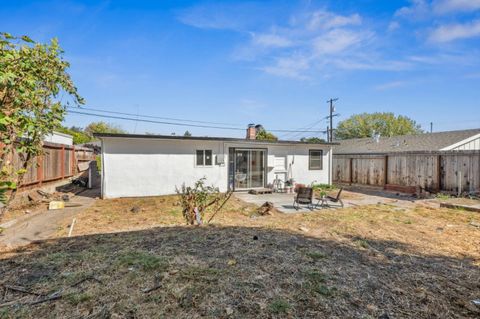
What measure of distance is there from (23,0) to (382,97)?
25.2 meters

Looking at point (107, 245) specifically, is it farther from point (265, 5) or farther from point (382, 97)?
point (382, 97)

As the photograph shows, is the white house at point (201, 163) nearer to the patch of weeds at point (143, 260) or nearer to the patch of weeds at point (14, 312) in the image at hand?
the patch of weeds at point (143, 260)

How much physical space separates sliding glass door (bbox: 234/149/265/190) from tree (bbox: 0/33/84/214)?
9610 mm

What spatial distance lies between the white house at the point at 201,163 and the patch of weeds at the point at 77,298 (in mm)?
8828

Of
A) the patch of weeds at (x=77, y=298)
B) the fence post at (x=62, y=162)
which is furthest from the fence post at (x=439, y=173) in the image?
the fence post at (x=62, y=162)

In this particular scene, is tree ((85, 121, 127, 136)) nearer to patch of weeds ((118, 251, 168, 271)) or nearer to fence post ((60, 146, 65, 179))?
fence post ((60, 146, 65, 179))

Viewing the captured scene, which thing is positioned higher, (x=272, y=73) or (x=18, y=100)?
(x=272, y=73)

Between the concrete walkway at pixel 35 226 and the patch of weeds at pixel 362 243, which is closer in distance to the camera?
→ the patch of weeds at pixel 362 243

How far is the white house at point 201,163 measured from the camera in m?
11.1

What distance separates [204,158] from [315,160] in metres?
6.76

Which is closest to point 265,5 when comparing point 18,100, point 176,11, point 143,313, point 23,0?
point 176,11

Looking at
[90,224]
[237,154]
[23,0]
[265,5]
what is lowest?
[90,224]

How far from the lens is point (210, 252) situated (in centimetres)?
410

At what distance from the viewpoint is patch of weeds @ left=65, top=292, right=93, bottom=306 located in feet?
8.67
